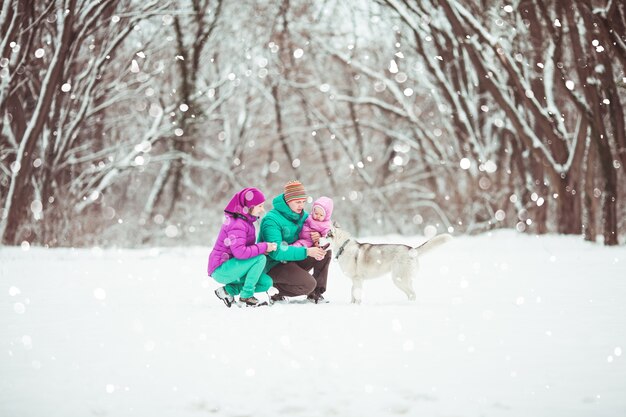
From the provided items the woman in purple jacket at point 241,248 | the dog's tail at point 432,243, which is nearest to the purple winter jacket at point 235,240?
the woman in purple jacket at point 241,248

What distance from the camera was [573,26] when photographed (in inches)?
454

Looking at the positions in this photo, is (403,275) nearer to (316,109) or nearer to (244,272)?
(244,272)

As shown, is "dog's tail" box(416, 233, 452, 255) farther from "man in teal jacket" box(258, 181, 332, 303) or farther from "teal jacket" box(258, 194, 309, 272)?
"teal jacket" box(258, 194, 309, 272)

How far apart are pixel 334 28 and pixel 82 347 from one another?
53.3 ft

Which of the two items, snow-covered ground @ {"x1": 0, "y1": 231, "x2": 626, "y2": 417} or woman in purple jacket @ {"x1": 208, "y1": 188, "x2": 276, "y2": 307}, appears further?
woman in purple jacket @ {"x1": 208, "y1": 188, "x2": 276, "y2": 307}

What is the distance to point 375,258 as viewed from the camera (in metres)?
6.14

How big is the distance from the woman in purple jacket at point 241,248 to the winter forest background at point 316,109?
7045 mm

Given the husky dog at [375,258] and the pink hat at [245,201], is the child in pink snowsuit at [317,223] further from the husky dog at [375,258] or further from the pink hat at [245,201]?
the pink hat at [245,201]

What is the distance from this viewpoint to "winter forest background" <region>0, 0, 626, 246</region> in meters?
12.0

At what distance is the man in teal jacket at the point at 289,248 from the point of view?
20.4 ft

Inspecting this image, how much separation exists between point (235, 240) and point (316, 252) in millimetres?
750

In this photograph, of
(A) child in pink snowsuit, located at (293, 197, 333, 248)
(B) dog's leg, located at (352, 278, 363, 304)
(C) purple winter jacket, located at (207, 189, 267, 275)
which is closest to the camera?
(C) purple winter jacket, located at (207, 189, 267, 275)

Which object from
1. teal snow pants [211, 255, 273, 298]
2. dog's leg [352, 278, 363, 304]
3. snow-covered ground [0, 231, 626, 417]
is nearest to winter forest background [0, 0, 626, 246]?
snow-covered ground [0, 231, 626, 417]

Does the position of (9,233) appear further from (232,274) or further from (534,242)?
(534,242)
